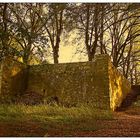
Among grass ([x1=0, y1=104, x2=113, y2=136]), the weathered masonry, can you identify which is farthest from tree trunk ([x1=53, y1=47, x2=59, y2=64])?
grass ([x1=0, y1=104, x2=113, y2=136])

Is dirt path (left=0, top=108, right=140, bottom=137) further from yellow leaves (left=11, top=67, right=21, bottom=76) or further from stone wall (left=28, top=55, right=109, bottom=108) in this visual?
yellow leaves (left=11, top=67, right=21, bottom=76)

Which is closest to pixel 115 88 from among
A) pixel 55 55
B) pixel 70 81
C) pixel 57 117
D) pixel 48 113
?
pixel 70 81

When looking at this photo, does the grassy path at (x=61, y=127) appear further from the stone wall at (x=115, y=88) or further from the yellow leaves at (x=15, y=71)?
the yellow leaves at (x=15, y=71)

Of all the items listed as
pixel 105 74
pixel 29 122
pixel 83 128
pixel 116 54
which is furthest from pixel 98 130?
pixel 116 54

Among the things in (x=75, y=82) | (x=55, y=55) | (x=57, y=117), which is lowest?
(x=57, y=117)

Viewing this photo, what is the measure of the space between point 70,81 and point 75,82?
0.30m

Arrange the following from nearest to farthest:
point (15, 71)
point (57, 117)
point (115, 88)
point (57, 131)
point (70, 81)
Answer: point (57, 131)
point (57, 117)
point (70, 81)
point (15, 71)
point (115, 88)

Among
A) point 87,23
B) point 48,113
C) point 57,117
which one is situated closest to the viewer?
A: point 57,117

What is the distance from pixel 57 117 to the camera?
12.2m

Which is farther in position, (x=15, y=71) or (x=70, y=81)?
(x=15, y=71)

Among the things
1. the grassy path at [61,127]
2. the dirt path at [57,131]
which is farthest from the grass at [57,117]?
the dirt path at [57,131]

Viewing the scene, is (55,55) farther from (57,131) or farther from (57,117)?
(57,131)

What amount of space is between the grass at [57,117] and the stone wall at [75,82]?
7.64 feet

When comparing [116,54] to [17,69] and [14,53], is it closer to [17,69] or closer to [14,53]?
[17,69]
